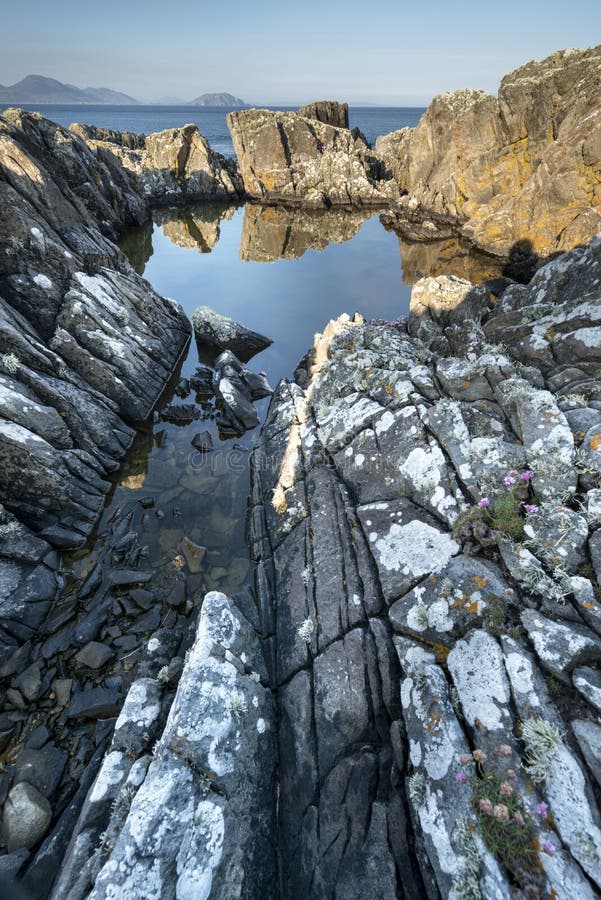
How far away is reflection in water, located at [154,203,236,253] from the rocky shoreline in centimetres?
3519

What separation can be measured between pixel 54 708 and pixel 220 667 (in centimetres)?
548

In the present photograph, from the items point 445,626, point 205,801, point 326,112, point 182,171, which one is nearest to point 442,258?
point 445,626

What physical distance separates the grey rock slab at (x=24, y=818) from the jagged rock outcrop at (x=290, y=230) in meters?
49.5

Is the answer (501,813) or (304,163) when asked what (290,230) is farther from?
(501,813)

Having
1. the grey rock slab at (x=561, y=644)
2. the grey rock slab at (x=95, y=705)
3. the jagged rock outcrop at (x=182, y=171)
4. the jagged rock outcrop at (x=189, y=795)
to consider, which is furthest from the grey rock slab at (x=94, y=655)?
the jagged rock outcrop at (x=182, y=171)

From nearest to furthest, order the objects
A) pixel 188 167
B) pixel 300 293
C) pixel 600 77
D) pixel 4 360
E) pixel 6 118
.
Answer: pixel 4 360
pixel 6 118
pixel 300 293
pixel 600 77
pixel 188 167

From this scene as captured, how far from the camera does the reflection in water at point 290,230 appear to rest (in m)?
51.4

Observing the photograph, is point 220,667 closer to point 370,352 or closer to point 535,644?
point 535,644

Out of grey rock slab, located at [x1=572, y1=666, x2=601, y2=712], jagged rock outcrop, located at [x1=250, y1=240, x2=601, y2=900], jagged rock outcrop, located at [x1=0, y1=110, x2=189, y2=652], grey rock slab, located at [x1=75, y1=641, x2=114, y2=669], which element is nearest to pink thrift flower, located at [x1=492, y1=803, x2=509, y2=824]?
jagged rock outcrop, located at [x1=250, y1=240, x2=601, y2=900]

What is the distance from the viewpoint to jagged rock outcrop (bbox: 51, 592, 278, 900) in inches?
264

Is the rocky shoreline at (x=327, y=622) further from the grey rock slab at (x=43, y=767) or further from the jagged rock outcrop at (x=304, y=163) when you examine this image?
the jagged rock outcrop at (x=304, y=163)

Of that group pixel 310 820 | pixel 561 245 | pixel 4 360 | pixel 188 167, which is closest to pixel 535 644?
pixel 310 820

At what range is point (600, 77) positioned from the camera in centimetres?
4391

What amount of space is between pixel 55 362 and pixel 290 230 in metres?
51.7
